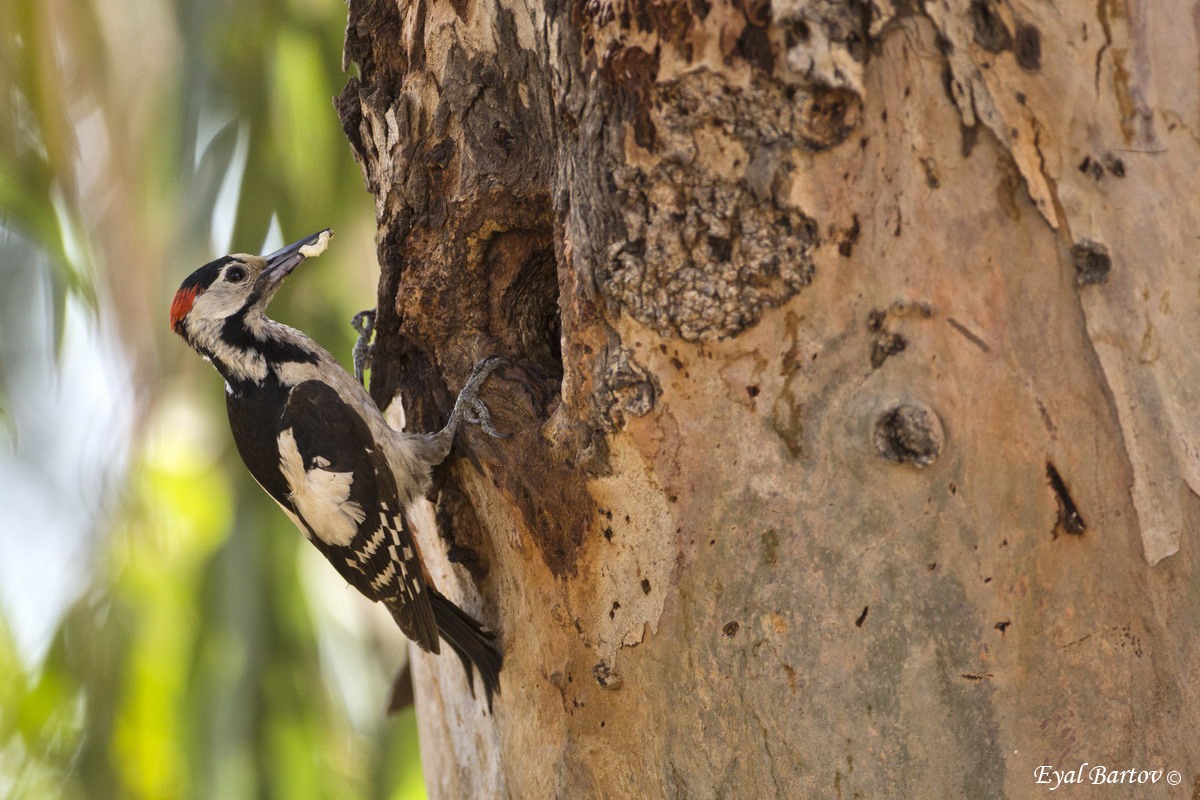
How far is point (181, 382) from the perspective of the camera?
3.16 m

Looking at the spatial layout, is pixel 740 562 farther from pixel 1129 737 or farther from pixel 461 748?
pixel 461 748

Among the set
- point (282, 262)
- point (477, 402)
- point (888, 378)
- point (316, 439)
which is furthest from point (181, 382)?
point (888, 378)

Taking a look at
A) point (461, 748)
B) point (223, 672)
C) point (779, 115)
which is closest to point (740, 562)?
point (779, 115)

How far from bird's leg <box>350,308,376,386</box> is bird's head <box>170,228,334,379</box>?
0.20m

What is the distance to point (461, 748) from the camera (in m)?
2.12

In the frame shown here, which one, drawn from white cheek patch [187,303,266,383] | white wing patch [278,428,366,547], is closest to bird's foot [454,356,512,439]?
white wing patch [278,428,366,547]

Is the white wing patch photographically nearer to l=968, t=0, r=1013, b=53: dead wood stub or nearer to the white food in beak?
the white food in beak

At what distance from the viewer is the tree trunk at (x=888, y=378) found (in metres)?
1.34

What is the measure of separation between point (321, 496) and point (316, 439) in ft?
0.43

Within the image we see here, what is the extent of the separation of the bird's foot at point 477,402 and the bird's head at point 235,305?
31.8 inches

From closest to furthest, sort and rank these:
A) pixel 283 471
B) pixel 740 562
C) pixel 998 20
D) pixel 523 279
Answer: pixel 998 20
pixel 740 562
pixel 523 279
pixel 283 471

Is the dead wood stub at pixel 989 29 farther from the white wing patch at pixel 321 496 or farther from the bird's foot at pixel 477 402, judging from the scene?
the white wing patch at pixel 321 496

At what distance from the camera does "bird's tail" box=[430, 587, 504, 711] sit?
6.31 feet

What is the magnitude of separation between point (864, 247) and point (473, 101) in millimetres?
838
